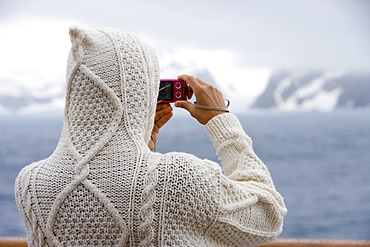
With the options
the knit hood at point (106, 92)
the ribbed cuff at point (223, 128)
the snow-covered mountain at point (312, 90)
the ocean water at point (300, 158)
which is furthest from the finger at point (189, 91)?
the snow-covered mountain at point (312, 90)

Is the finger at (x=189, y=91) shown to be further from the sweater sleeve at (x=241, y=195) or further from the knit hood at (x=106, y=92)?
the knit hood at (x=106, y=92)

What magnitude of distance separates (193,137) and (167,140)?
136cm

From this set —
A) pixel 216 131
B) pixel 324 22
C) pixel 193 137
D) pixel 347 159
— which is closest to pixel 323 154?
pixel 347 159

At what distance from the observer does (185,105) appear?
0.90 m

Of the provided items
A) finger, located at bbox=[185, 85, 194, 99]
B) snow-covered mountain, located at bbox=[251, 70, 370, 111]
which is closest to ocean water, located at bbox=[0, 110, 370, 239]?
snow-covered mountain, located at bbox=[251, 70, 370, 111]

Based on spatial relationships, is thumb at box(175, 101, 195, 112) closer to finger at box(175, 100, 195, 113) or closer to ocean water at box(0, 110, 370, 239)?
finger at box(175, 100, 195, 113)

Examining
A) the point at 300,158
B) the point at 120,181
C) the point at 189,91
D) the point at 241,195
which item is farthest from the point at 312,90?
the point at 120,181

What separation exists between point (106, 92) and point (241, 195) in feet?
0.89

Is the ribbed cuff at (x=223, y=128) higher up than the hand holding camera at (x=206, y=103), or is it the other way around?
the hand holding camera at (x=206, y=103)

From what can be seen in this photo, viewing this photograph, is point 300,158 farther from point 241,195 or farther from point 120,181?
point 120,181

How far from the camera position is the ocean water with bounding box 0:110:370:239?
15.1 metres

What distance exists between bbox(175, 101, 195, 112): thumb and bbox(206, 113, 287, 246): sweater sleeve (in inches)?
2.4

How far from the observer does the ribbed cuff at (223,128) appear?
0.83 metres

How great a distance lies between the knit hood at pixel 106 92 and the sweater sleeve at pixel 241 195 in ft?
0.54
